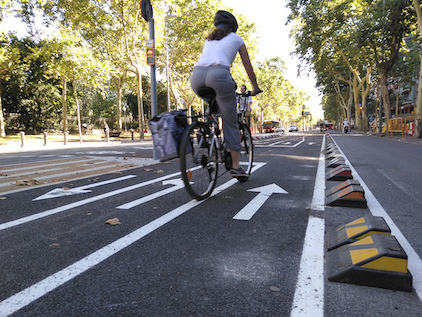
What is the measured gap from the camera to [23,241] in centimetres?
248

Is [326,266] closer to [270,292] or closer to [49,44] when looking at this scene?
[270,292]

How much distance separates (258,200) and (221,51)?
1838 mm

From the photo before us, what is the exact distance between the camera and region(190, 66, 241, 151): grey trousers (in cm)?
363

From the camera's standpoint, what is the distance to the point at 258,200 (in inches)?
149

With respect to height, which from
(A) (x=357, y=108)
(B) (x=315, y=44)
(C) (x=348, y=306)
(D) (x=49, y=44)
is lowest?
(C) (x=348, y=306)

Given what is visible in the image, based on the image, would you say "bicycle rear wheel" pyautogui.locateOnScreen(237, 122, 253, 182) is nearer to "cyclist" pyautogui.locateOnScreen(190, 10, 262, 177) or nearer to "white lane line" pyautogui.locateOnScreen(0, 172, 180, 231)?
"cyclist" pyautogui.locateOnScreen(190, 10, 262, 177)

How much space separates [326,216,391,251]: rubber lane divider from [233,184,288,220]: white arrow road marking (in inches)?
35.3

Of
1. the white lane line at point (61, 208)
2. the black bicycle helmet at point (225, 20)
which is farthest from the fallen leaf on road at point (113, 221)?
the black bicycle helmet at point (225, 20)

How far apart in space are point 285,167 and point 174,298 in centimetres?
547

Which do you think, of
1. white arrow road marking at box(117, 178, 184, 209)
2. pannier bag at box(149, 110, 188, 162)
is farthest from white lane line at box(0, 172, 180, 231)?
pannier bag at box(149, 110, 188, 162)

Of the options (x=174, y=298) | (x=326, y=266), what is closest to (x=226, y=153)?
(x=326, y=266)

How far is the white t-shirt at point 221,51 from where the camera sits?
3.64m

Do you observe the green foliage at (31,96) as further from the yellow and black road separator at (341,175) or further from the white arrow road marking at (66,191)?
the yellow and black road separator at (341,175)

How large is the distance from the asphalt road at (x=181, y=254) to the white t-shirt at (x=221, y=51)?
166cm
